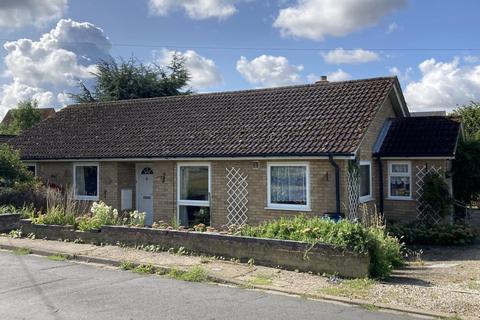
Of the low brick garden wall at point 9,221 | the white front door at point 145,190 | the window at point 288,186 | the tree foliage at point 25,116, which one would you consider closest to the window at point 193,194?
the white front door at point 145,190

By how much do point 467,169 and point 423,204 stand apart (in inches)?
92.3

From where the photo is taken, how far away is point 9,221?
15172 mm

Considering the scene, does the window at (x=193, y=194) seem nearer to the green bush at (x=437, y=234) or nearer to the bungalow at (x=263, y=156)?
the bungalow at (x=263, y=156)

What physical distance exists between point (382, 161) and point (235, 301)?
9.89 m

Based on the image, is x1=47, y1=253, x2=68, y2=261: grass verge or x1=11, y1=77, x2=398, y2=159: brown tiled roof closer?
x1=47, y1=253, x2=68, y2=261: grass verge

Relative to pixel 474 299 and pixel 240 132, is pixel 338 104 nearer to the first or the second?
pixel 240 132

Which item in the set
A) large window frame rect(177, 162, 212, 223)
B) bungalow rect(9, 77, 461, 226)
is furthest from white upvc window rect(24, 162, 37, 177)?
large window frame rect(177, 162, 212, 223)

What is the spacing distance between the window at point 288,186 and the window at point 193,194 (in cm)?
233

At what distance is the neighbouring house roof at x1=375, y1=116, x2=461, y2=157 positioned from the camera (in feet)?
50.5

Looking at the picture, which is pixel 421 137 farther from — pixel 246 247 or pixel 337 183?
pixel 246 247

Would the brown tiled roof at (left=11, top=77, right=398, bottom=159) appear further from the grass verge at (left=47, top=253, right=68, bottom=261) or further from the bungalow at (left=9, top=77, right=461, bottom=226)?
the grass verge at (left=47, top=253, right=68, bottom=261)

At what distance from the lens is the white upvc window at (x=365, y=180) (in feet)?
50.3

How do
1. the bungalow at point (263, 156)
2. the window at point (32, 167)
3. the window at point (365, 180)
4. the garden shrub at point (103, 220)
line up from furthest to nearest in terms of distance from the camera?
the window at point (32, 167), the window at point (365, 180), the bungalow at point (263, 156), the garden shrub at point (103, 220)

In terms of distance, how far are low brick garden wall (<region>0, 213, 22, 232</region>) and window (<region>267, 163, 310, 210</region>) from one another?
7.55m
